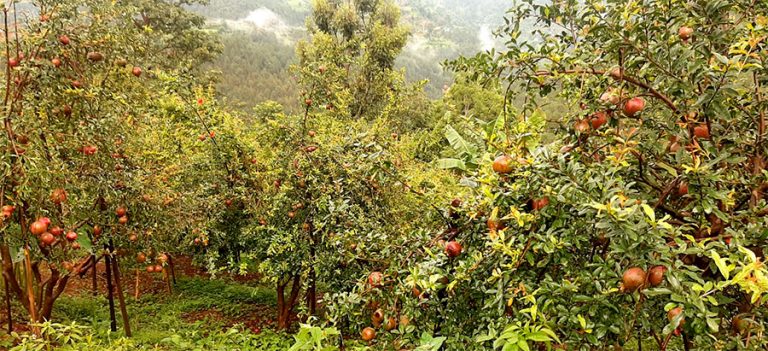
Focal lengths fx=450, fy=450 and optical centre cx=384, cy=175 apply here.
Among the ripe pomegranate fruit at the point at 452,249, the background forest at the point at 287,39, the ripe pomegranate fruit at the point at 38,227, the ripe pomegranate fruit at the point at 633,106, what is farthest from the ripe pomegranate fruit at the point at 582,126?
the ripe pomegranate fruit at the point at 38,227

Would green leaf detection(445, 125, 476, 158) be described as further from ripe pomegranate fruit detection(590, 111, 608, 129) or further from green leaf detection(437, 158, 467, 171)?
ripe pomegranate fruit detection(590, 111, 608, 129)

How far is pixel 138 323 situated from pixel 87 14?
5742 millimetres

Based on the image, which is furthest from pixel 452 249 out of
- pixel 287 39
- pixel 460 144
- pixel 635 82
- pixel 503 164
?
pixel 287 39

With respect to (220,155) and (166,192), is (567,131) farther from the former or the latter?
(220,155)

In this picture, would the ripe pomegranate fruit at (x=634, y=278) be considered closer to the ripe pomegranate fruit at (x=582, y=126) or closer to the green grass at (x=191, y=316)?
the ripe pomegranate fruit at (x=582, y=126)

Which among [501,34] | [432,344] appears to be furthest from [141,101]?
[432,344]

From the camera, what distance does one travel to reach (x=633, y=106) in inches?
80.4

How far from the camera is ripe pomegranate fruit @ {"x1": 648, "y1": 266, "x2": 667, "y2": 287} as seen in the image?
1.56 metres

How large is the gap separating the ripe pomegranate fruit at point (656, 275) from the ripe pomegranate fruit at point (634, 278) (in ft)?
0.09

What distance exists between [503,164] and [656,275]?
2.42 feet

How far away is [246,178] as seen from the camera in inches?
277

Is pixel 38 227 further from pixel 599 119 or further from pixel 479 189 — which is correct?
pixel 599 119

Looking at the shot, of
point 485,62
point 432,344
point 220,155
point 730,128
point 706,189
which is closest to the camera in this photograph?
point 706,189

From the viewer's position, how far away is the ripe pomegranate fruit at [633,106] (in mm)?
2035
